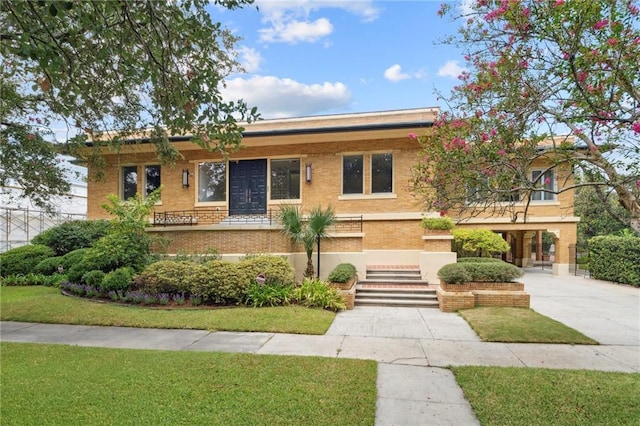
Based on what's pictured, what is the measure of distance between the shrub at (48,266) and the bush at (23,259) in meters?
0.39

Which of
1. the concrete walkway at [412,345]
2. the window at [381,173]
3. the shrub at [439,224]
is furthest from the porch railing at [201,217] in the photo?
the concrete walkway at [412,345]

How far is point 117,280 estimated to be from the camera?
33.2 ft

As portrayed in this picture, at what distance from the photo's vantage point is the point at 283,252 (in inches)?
474

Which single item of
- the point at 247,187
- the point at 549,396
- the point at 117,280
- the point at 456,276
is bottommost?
the point at 549,396

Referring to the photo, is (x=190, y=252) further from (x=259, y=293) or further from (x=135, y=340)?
(x=135, y=340)

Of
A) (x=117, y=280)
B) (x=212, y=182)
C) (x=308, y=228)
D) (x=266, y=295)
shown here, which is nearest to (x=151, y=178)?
(x=212, y=182)

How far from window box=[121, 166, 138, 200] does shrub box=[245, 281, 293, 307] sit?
1105 cm

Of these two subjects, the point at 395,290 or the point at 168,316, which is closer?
the point at 168,316

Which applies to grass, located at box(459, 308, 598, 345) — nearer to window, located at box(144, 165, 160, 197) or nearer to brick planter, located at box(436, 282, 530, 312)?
brick planter, located at box(436, 282, 530, 312)

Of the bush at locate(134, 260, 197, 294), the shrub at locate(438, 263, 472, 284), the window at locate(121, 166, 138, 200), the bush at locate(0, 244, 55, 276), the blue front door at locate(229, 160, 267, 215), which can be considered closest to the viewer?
the shrub at locate(438, 263, 472, 284)

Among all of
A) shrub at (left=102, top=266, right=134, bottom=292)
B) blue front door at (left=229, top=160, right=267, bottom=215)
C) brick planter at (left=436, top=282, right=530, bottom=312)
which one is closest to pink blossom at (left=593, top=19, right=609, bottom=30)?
brick planter at (left=436, top=282, right=530, bottom=312)

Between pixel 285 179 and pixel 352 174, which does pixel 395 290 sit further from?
pixel 285 179

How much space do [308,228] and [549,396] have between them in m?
7.83

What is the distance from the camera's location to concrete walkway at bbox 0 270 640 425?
4.46 m
